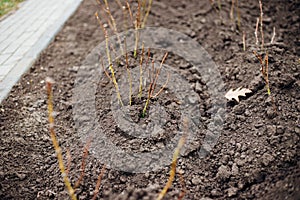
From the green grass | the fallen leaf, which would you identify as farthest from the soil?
the green grass

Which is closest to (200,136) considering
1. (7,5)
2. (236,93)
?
(236,93)

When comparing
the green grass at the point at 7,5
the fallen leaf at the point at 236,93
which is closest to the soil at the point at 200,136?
the fallen leaf at the point at 236,93

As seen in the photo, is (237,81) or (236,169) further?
(237,81)

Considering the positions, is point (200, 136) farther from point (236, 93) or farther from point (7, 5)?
point (7, 5)

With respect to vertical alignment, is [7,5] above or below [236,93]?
above

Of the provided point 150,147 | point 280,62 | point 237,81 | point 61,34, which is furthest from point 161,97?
point 61,34

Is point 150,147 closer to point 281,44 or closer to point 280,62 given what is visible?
point 280,62
